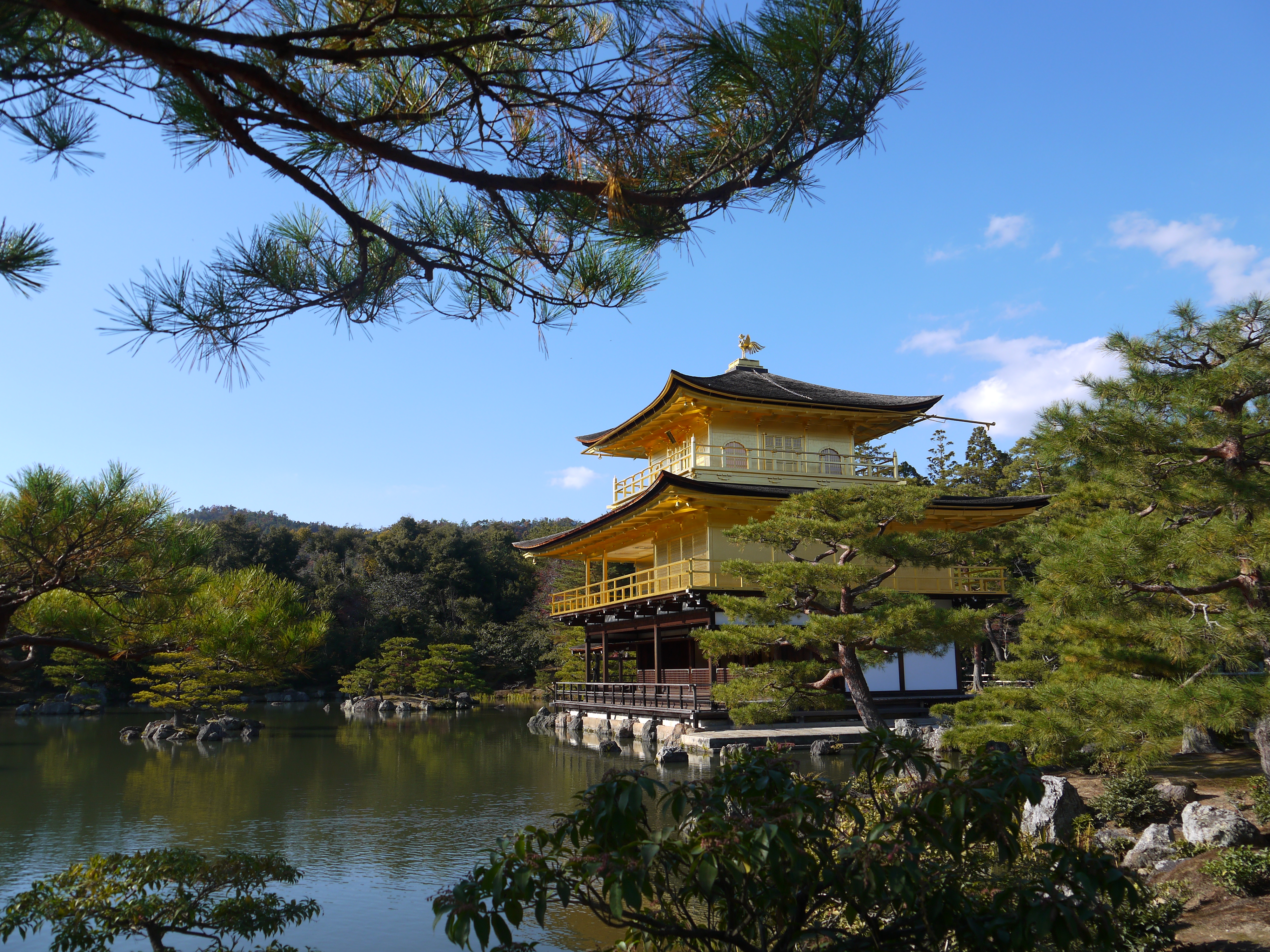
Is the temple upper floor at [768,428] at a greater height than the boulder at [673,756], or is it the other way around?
the temple upper floor at [768,428]

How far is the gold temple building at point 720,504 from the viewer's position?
51.5 feet

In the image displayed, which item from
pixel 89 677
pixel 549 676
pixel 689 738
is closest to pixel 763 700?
pixel 689 738

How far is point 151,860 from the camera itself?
12.8ft

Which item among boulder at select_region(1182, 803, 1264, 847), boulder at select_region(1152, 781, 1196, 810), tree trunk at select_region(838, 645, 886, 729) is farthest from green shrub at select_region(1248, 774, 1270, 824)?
tree trunk at select_region(838, 645, 886, 729)

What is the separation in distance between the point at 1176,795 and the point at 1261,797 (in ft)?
3.70

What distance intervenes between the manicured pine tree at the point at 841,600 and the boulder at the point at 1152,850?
15.5 feet

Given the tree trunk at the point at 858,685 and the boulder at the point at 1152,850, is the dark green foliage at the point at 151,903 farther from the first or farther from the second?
the tree trunk at the point at 858,685

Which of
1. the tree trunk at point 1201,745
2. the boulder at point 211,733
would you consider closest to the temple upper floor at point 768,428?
the tree trunk at point 1201,745

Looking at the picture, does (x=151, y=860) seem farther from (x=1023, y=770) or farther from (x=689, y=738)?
(x=689, y=738)

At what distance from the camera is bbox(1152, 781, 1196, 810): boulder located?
256 inches

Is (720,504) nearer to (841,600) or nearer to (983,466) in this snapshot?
(841,600)

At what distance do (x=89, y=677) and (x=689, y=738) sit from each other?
24.5 metres

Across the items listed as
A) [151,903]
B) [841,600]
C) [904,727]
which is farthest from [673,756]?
[151,903]

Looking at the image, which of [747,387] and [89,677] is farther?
[89,677]
